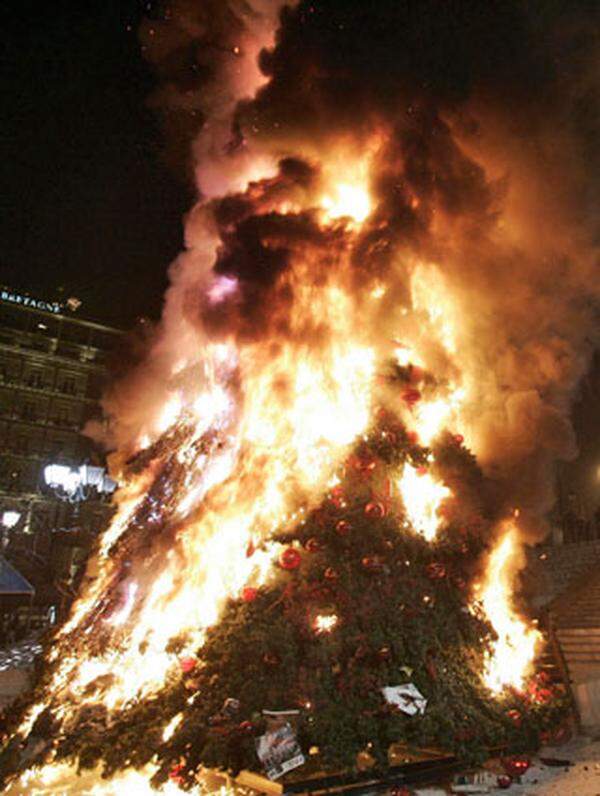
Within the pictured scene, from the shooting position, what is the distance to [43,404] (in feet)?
174

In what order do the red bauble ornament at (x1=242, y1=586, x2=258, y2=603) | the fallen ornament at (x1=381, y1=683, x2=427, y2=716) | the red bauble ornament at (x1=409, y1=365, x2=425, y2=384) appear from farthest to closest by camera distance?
the red bauble ornament at (x1=409, y1=365, x2=425, y2=384) → the red bauble ornament at (x1=242, y1=586, x2=258, y2=603) → the fallen ornament at (x1=381, y1=683, x2=427, y2=716)

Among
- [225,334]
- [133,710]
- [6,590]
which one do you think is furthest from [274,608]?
[6,590]

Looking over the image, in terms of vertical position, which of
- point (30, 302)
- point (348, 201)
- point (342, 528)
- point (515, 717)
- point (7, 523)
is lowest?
point (515, 717)

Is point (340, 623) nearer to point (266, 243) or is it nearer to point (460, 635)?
point (460, 635)

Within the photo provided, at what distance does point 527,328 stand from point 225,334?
688 centimetres

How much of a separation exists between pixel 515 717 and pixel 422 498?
3.51 metres

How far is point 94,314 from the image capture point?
5778 centimetres

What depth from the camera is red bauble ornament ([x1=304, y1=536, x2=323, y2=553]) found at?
9.06m

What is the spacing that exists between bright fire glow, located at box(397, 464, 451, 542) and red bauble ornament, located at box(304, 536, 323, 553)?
1.74 meters

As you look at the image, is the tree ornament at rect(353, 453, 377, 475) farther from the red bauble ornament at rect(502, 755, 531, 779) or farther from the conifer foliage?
the red bauble ornament at rect(502, 755, 531, 779)

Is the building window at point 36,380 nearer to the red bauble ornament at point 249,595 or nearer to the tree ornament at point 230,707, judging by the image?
the red bauble ornament at point 249,595

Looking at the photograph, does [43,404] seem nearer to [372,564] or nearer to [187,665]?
[187,665]

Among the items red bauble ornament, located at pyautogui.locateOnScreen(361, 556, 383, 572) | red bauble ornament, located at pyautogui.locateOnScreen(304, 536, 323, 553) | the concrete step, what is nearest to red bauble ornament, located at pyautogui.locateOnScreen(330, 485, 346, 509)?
red bauble ornament, located at pyautogui.locateOnScreen(304, 536, 323, 553)

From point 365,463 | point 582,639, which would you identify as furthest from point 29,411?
point 582,639
